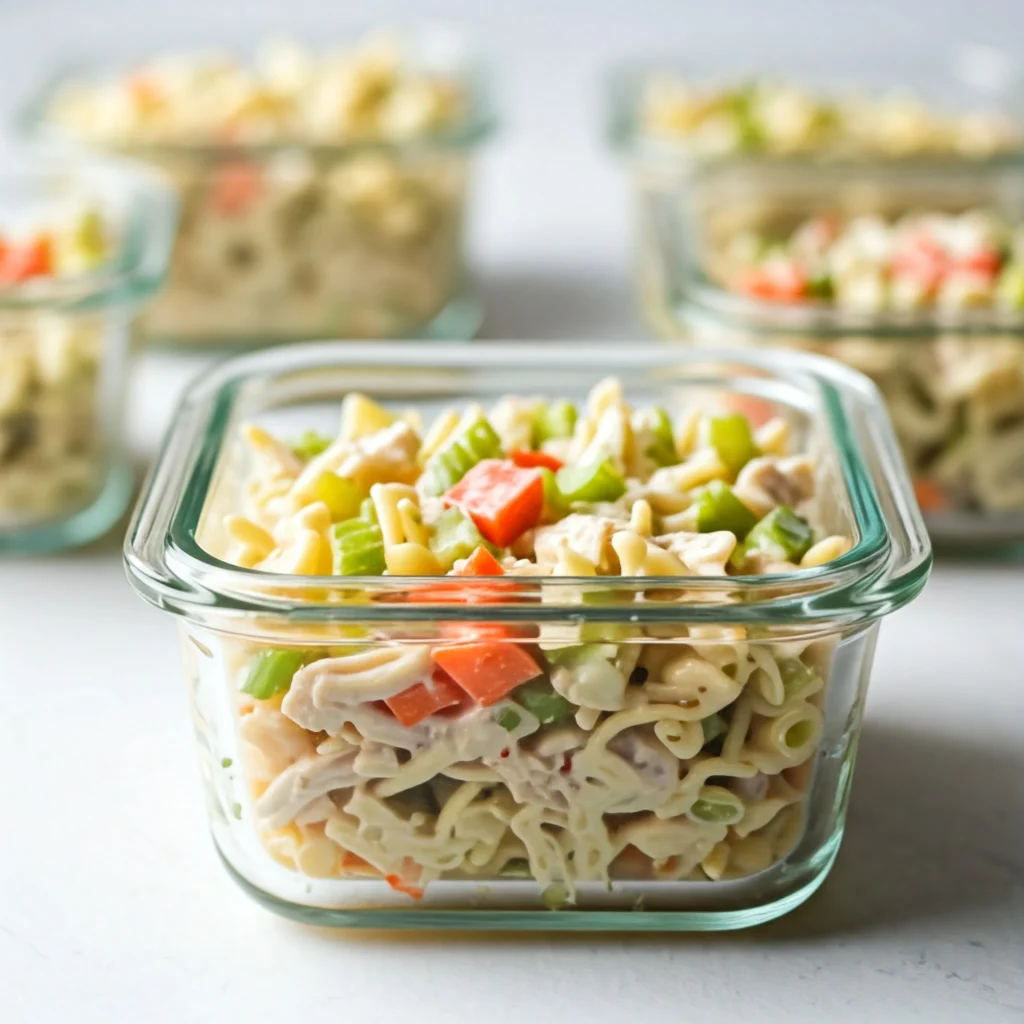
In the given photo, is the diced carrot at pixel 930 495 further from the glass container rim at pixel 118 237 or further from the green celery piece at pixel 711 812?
the glass container rim at pixel 118 237

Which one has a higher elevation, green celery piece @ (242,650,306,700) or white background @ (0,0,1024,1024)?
green celery piece @ (242,650,306,700)

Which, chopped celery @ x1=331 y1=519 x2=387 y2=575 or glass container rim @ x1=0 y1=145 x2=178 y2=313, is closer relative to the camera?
chopped celery @ x1=331 y1=519 x2=387 y2=575

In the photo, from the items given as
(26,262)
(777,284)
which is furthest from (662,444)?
(26,262)

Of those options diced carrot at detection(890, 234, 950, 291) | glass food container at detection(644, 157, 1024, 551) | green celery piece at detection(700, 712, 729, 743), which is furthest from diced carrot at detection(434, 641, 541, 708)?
diced carrot at detection(890, 234, 950, 291)

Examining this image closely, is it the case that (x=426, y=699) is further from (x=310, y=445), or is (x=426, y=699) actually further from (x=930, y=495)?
(x=930, y=495)

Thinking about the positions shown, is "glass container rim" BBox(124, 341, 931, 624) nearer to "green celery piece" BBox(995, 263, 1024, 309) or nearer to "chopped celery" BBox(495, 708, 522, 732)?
"chopped celery" BBox(495, 708, 522, 732)

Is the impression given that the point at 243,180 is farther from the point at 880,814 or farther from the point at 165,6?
the point at 165,6

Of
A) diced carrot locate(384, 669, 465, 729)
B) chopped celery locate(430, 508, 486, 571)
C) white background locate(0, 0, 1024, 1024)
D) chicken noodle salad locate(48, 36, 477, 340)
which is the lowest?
white background locate(0, 0, 1024, 1024)
